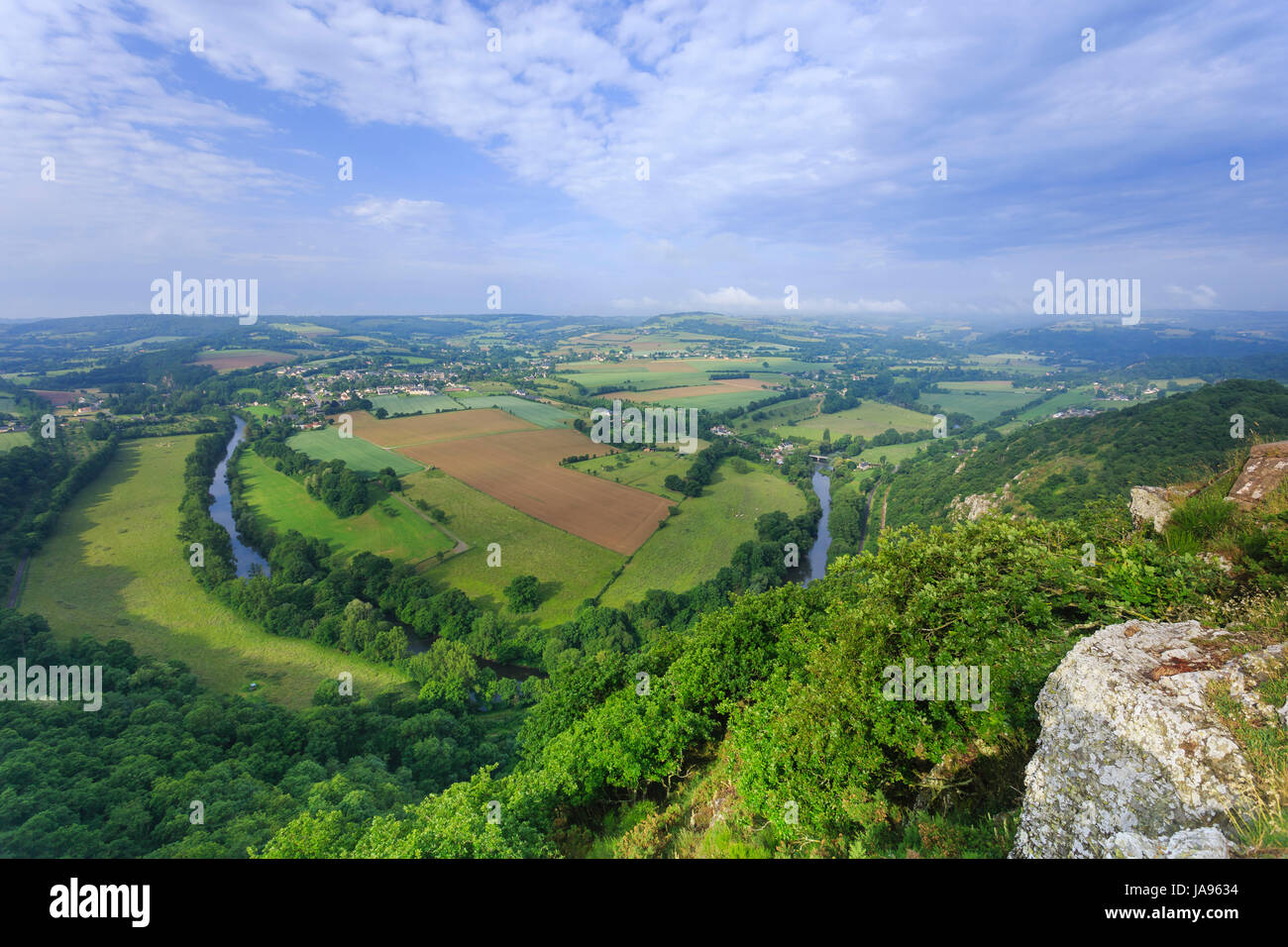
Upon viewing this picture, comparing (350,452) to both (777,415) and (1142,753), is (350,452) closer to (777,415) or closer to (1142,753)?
(777,415)

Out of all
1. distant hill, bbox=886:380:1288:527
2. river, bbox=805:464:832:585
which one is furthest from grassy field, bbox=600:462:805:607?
distant hill, bbox=886:380:1288:527

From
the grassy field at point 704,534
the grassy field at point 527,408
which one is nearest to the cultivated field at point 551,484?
the grassy field at point 704,534

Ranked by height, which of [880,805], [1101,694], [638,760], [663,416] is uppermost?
[663,416]

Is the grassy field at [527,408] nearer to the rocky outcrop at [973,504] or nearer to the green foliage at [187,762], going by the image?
the rocky outcrop at [973,504]

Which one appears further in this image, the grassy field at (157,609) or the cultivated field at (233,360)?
the cultivated field at (233,360)
